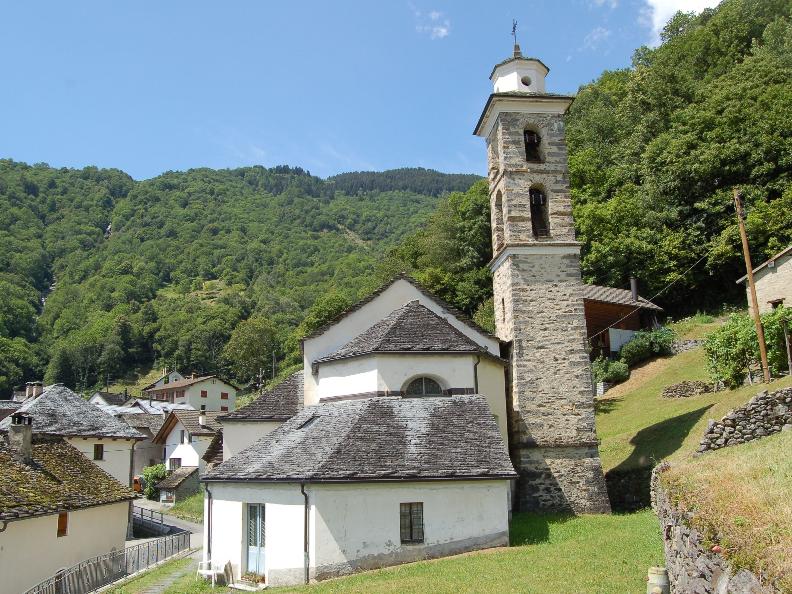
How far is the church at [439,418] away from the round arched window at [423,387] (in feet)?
0.13

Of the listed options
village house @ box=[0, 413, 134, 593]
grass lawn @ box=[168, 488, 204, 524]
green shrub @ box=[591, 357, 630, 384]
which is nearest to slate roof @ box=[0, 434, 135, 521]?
village house @ box=[0, 413, 134, 593]

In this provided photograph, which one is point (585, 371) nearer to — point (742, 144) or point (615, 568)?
point (615, 568)

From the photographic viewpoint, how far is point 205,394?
82.8 m

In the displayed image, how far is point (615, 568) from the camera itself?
1133 cm

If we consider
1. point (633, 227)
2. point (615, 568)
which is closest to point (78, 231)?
point (633, 227)

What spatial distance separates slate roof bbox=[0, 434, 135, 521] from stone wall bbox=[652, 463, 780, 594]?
Result: 16.2 metres

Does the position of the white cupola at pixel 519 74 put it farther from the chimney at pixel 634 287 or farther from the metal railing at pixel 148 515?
the metal railing at pixel 148 515

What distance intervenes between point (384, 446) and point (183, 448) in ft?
127

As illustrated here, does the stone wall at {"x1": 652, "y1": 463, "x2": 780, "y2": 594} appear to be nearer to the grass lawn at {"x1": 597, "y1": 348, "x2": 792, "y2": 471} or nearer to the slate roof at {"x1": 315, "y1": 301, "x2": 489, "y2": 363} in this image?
the grass lawn at {"x1": 597, "y1": 348, "x2": 792, "y2": 471}

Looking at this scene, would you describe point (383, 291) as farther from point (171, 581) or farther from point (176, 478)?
point (176, 478)

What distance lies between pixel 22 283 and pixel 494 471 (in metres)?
152

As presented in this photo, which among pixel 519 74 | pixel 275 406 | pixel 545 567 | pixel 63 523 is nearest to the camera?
pixel 545 567

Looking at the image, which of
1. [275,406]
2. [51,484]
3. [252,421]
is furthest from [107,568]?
[275,406]

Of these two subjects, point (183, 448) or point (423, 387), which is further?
point (183, 448)
